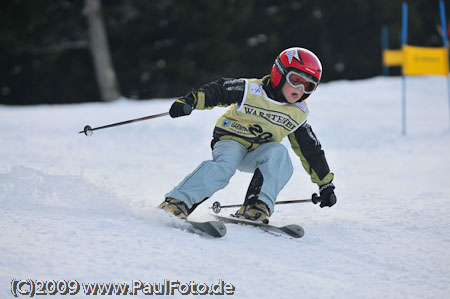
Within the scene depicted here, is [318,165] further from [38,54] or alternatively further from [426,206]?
[38,54]

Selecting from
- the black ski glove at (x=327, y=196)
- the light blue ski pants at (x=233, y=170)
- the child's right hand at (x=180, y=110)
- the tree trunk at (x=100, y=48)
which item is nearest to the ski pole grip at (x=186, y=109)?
the child's right hand at (x=180, y=110)

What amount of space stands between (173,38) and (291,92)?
632 inches

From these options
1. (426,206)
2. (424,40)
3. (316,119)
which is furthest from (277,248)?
(424,40)

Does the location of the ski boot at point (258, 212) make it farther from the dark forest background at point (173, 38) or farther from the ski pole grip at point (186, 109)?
the dark forest background at point (173, 38)

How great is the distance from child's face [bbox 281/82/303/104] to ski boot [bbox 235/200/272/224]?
2.42 feet

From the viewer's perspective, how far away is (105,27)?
17297 millimetres

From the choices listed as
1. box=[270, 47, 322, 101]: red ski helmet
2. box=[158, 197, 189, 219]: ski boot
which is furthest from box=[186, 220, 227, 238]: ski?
box=[270, 47, 322, 101]: red ski helmet

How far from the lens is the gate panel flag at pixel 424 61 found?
8.90 metres

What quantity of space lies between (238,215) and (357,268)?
104cm

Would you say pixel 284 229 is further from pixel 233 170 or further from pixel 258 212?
pixel 233 170

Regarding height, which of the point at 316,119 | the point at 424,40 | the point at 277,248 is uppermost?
the point at 424,40

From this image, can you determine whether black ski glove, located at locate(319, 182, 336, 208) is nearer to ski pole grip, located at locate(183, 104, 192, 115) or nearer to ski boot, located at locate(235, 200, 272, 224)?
ski boot, located at locate(235, 200, 272, 224)

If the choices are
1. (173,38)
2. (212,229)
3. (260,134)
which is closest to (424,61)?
(260,134)

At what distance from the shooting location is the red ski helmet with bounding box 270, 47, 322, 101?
361 cm
